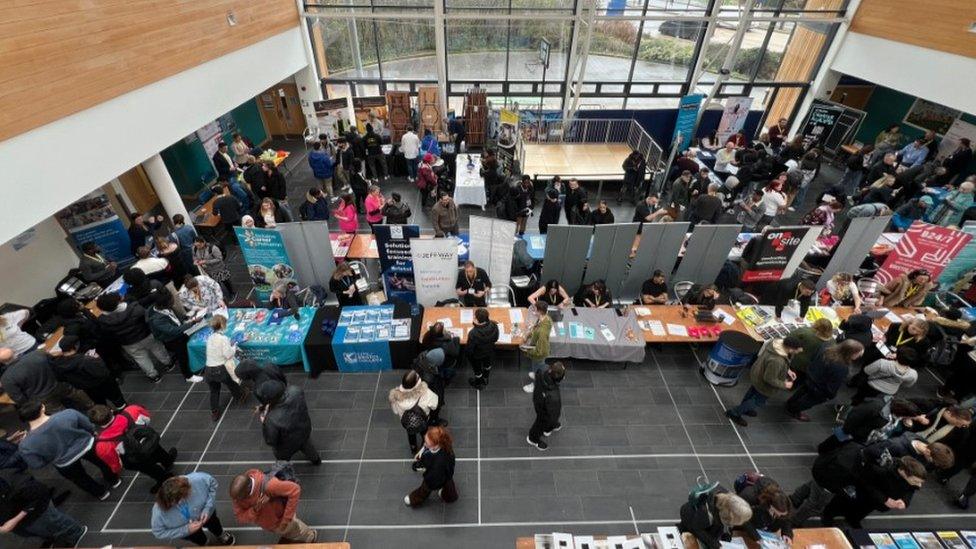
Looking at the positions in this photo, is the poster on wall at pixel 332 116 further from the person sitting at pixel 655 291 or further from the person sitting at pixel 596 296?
the person sitting at pixel 655 291

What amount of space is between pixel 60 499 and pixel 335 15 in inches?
501

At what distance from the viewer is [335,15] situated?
490 inches

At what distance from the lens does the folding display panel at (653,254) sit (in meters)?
7.25

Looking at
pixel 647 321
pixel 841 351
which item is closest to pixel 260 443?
pixel 647 321

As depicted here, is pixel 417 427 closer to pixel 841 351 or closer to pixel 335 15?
pixel 841 351

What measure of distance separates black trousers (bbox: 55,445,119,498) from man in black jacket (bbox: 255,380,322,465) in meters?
2.07

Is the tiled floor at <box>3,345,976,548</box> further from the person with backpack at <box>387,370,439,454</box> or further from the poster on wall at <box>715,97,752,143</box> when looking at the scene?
the poster on wall at <box>715,97,752,143</box>

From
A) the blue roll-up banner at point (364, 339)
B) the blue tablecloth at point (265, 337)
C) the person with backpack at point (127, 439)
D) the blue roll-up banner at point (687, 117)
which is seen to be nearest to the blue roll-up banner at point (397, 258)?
the blue roll-up banner at point (364, 339)

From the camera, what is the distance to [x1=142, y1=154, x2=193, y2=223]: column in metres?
7.98

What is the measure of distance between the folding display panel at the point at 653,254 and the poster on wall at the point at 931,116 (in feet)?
35.2

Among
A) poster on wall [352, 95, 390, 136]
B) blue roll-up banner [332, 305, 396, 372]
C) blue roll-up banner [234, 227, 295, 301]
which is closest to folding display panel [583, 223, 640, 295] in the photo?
blue roll-up banner [332, 305, 396, 372]

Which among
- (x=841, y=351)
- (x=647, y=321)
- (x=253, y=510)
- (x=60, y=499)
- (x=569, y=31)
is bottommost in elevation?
(x=60, y=499)

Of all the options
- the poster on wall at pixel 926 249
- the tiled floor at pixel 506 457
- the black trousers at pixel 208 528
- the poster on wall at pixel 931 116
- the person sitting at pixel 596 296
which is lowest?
the tiled floor at pixel 506 457

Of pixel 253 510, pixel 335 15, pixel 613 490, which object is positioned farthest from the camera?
pixel 335 15
